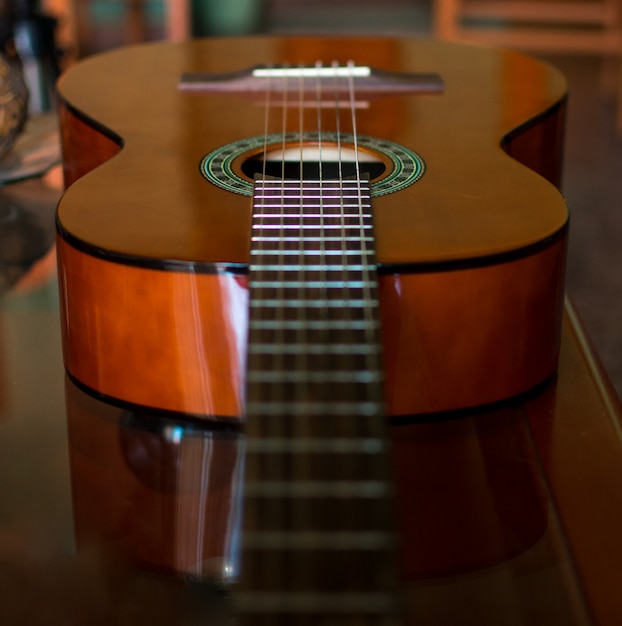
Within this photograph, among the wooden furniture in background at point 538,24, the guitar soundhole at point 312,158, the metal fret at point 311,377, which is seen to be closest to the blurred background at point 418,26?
the wooden furniture in background at point 538,24

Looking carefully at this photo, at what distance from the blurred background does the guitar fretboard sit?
1.46 m

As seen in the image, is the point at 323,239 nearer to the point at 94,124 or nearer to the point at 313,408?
the point at 313,408

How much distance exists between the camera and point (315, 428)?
0.45m

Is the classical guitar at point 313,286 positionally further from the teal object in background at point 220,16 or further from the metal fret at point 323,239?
the teal object in background at point 220,16

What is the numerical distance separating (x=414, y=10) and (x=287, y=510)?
11.1 feet

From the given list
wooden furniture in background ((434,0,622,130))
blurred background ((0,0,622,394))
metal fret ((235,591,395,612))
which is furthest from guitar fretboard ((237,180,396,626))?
wooden furniture in background ((434,0,622,130))

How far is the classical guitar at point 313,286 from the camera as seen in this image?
1.32 ft

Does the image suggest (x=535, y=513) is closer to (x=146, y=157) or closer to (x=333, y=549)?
(x=333, y=549)

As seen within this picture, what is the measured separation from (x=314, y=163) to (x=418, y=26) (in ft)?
→ 8.89

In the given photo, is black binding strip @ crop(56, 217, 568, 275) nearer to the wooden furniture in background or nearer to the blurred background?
the blurred background

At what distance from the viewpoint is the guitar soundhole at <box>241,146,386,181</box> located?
0.78 m

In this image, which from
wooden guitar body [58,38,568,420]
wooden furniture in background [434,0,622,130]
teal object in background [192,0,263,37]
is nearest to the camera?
wooden guitar body [58,38,568,420]

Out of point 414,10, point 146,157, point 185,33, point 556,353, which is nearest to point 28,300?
point 146,157

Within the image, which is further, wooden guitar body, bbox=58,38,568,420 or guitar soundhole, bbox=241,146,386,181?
guitar soundhole, bbox=241,146,386,181
